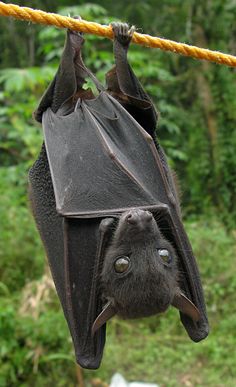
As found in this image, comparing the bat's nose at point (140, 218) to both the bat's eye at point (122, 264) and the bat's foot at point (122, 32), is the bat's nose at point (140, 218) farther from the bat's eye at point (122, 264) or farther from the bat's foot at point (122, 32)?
the bat's foot at point (122, 32)

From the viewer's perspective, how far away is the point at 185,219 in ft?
30.2

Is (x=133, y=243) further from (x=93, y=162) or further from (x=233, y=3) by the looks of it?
(x=233, y=3)

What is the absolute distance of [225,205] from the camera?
9062mm

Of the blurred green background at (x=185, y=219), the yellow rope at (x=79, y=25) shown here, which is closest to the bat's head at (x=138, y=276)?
the yellow rope at (x=79, y=25)

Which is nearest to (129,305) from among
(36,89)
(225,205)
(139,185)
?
(139,185)

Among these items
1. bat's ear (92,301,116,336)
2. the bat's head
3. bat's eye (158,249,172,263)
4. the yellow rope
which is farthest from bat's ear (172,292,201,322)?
the yellow rope

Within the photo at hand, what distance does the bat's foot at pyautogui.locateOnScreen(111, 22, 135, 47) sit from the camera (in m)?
2.62

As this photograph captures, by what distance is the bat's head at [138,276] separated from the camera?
8.45ft

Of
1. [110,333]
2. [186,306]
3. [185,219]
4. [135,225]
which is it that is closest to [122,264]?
[135,225]

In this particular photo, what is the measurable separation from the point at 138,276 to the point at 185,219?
262 inches

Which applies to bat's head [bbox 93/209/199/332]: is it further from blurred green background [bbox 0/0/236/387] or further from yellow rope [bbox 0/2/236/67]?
blurred green background [bbox 0/0/236/387]

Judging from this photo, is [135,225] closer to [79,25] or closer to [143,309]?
[143,309]

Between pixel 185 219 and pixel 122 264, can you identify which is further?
pixel 185 219

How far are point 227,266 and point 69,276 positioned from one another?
5.13 meters
